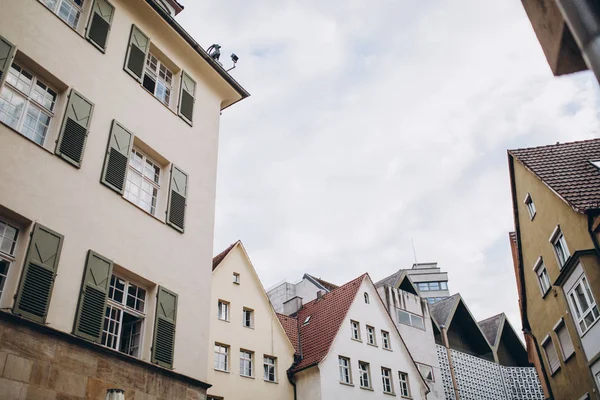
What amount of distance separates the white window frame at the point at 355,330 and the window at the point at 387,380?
2177 mm

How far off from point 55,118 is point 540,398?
3432cm

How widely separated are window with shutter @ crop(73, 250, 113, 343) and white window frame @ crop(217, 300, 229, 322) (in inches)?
547

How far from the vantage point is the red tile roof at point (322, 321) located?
86.9 ft

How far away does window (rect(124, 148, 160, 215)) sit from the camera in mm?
12547

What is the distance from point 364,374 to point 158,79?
19.4m

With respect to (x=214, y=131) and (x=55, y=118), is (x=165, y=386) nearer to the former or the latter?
(x=55, y=118)

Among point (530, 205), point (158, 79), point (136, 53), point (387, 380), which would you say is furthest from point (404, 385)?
point (136, 53)

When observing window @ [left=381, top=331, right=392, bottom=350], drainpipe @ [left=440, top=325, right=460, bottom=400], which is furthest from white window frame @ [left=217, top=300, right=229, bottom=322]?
drainpipe @ [left=440, top=325, right=460, bottom=400]

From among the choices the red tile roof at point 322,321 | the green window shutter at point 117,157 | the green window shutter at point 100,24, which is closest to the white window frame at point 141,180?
the green window shutter at point 117,157

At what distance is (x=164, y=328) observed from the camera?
11625 millimetres

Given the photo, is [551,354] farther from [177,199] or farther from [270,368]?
[177,199]

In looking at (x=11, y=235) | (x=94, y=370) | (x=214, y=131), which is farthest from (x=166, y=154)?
(x=94, y=370)

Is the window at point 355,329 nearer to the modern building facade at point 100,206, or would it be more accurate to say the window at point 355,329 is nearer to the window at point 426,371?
the window at point 426,371

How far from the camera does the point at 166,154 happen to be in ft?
45.4
